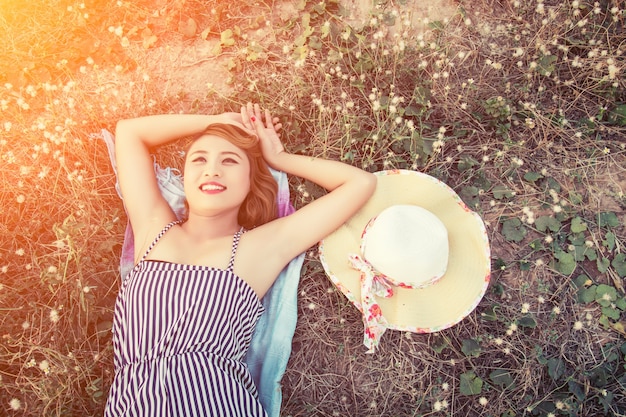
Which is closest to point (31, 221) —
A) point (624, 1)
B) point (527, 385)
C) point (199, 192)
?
point (199, 192)

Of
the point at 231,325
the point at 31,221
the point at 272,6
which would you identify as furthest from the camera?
the point at 272,6

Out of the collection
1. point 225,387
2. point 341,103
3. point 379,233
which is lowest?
point 225,387

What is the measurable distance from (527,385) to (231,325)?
2.16m

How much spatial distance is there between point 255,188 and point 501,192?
191cm

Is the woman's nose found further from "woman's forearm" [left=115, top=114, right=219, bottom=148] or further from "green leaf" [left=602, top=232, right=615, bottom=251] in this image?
"green leaf" [left=602, top=232, right=615, bottom=251]

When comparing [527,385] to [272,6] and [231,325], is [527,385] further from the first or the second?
[272,6]

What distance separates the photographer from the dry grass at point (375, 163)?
341 cm

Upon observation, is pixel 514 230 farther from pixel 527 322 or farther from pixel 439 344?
pixel 439 344

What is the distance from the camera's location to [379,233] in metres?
3.04

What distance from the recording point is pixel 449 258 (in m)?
3.27

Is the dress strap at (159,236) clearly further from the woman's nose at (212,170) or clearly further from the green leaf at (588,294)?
the green leaf at (588,294)

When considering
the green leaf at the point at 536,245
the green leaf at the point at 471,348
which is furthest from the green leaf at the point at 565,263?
the green leaf at the point at 471,348

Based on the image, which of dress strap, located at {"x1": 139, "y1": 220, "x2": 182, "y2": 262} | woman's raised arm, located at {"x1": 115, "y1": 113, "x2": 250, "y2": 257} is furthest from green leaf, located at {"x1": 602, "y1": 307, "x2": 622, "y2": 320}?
dress strap, located at {"x1": 139, "y1": 220, "x2": 182, "y2": 262}

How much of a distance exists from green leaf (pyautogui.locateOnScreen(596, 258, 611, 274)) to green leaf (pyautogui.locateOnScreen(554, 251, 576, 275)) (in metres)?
0.17
